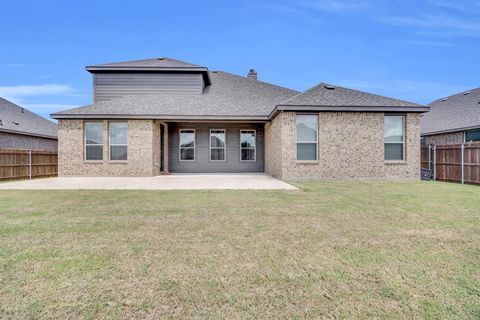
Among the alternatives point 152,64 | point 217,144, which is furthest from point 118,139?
point 152,64

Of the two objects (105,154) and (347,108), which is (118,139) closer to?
(105,154)

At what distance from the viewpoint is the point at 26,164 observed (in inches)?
565

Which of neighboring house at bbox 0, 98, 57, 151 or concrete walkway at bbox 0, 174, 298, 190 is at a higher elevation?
neighboring house at bbox 0, 98, 57, 151

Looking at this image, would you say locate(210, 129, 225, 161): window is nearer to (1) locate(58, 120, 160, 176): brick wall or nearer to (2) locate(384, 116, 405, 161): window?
(1) locate(58, 120, 160, 176): brick wall

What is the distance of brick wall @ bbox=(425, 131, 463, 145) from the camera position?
15399 millimetres

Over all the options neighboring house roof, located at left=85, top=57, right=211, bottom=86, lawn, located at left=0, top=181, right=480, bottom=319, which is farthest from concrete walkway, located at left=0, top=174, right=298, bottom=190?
neighboring house roof, located at left=85, top=57, right=211, bottom=86

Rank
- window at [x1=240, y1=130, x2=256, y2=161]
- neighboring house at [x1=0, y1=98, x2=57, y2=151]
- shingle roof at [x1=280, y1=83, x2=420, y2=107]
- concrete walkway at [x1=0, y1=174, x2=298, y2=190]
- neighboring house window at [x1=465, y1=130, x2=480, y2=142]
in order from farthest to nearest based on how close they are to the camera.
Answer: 1. window at [x1=240, y1=130, x2=256, y2=161]
2. neighboring house at [x1=0, y1=98, x2=57, y2=151]
3. neighboring house window at [x1=465, y1=130, x2=480, y2=142]
4. shingle roof at [x1=280, y1=83, x2=420, y2=107]
5. concrete walkway at [x1=0, y1=174, x2=298, y2=190]

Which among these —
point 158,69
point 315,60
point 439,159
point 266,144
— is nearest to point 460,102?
point 439,159

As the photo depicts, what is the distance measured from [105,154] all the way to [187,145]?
4805 mm

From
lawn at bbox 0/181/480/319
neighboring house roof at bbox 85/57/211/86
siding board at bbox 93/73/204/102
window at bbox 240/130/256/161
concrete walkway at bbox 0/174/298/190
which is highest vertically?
neighboring house roof at bbox 85/57/211/86

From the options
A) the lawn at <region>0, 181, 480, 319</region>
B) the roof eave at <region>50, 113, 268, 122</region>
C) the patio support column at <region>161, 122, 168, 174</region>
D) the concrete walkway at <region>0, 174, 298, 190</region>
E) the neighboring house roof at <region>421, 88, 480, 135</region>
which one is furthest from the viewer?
the patio support column at <region>161, 122, 168, 174</region>

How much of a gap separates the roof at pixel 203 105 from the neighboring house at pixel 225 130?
6cm

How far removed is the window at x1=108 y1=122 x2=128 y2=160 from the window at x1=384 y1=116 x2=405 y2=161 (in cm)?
1321

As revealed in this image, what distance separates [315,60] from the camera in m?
21.5
